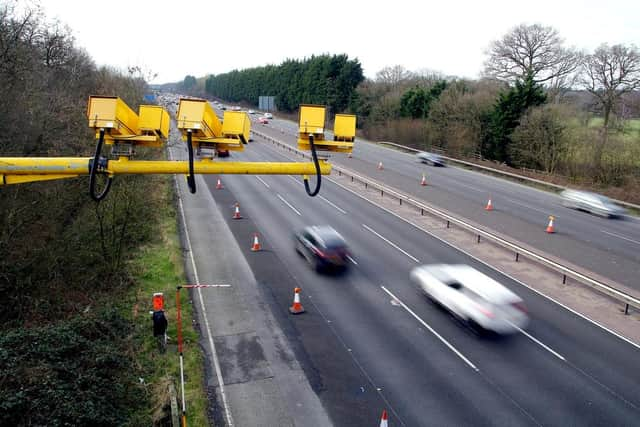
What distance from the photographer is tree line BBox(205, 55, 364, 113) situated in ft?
255

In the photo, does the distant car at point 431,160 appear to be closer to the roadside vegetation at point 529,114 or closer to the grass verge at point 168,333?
the roadside vegetation at point 529,114

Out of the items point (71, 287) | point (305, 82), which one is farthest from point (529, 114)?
point (305, 82)

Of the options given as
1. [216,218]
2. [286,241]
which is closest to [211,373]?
[286,241]

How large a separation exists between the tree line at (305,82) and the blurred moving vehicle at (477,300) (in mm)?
63895

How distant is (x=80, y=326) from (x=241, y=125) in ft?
24.5

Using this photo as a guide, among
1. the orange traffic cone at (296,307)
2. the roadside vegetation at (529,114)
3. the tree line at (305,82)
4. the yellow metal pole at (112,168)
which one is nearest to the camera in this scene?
the yellow metal pole at (112,168)

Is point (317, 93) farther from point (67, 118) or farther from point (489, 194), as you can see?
point (67, 118)

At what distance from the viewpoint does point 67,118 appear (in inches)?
738

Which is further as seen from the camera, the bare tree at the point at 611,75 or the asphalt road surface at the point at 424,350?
the bare tree at the point at 611,75

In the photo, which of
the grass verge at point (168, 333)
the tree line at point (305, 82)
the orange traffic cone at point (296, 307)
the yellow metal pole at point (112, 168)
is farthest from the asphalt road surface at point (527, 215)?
the tree line at point (305, 82)

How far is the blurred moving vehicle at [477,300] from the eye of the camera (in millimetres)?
13242

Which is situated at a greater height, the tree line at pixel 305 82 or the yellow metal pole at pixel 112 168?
the tree line at pixel 305 82

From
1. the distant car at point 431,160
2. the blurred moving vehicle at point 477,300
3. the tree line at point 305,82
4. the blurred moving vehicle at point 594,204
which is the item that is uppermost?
the tree line at point 305,82

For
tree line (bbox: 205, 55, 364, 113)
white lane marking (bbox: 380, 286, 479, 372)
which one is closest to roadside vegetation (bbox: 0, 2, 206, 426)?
white lane marking (bbox: 380, 286, 479, 372)
